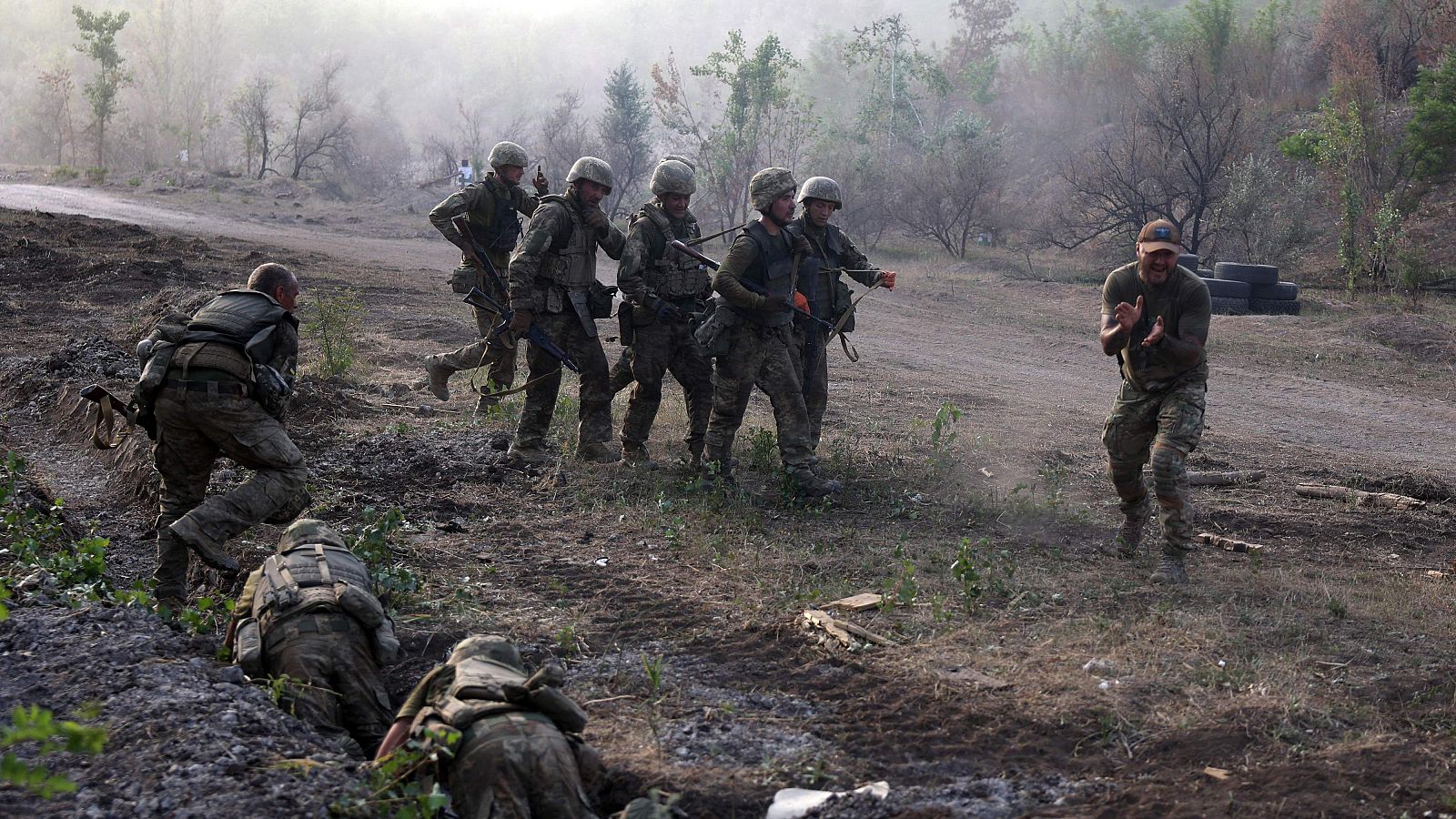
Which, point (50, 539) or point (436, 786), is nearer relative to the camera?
point (436, 786)

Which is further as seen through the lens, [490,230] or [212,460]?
[490,230]

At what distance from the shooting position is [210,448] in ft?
18.7

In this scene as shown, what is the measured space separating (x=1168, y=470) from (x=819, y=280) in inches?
106

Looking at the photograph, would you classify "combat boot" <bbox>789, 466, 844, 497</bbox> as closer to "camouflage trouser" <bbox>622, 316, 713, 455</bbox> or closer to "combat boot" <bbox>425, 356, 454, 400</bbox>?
"camouflage trouser" <bbox>622, 316, 713, 455</bbox>

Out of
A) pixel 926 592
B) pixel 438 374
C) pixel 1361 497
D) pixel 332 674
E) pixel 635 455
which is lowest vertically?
pixel 332 674

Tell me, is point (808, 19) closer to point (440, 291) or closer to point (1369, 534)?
point (440, 291)

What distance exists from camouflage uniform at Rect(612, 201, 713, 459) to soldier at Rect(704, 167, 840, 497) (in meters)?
0.35

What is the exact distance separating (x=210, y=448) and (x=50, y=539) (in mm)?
992

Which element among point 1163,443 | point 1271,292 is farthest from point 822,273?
point 1271,292

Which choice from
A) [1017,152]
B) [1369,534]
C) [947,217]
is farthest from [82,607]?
[1017,152]

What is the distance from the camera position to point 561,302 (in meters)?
8.05

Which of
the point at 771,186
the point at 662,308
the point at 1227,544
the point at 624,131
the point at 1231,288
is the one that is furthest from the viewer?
the point at 624,131

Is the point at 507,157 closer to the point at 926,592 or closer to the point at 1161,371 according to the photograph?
the point at 926,592

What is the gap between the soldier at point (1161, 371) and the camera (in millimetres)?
5883
